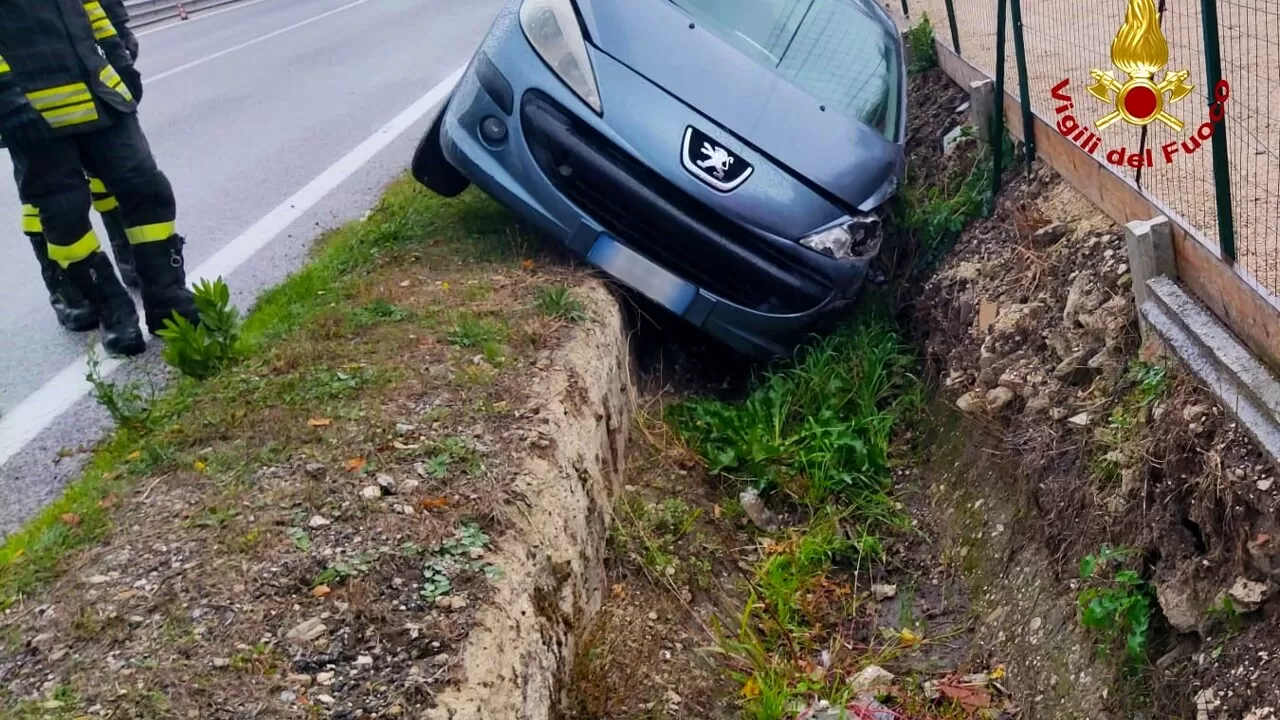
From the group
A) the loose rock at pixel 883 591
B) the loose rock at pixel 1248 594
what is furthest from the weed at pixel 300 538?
the loose rock at pixel 1248 594

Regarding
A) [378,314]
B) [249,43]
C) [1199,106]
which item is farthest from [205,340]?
[249,43]

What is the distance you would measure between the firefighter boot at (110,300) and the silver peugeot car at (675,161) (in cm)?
144

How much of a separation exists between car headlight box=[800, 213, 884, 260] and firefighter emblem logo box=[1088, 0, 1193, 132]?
40.2 inches

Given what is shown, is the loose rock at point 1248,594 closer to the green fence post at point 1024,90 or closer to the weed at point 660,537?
the weed at point 660,537

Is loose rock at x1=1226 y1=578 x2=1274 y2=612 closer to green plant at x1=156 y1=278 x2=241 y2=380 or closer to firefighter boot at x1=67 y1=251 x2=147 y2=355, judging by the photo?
green plant at x1=156 y1=278 x2=241 y2=380

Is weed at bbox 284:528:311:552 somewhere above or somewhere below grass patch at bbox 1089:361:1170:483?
below

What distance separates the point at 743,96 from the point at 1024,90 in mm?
1190

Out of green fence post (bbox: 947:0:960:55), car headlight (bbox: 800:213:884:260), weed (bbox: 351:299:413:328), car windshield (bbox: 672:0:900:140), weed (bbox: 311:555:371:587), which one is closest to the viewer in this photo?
weed (bbox: 311:555:371:587)

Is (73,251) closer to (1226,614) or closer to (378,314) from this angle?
(378,314)

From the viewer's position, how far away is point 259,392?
361 cm

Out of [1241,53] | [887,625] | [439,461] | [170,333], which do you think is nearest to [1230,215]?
[1241,53]

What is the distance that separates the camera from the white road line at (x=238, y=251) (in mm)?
3986

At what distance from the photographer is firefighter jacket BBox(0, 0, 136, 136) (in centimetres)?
398

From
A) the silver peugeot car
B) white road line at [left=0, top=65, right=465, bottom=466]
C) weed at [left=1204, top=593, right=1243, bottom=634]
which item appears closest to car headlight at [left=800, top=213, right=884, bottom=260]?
the silver peugeot car
